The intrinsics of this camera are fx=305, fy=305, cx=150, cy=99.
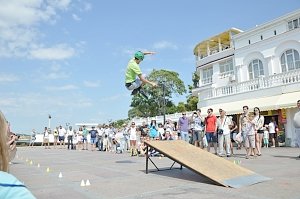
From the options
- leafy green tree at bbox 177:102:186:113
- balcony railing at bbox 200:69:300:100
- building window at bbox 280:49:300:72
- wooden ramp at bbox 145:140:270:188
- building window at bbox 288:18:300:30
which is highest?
building window at bbox 288:18:300:30

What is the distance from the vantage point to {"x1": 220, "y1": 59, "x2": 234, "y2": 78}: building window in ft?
112

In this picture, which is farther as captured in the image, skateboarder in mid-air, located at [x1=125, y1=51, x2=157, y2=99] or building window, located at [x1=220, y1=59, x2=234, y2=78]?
building window, located at [x1=220, y1=59, x2=234, y2=78]

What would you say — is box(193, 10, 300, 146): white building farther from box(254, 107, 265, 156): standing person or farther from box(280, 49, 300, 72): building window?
box(254, 107, 265, 156): standing person

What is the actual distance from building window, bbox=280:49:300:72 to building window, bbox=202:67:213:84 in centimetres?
1183

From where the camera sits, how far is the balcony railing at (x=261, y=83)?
21.4m

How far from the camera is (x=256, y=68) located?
29.2 m

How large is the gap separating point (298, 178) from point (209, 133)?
21.0 feet

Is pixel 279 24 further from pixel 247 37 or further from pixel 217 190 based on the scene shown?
pixel 217 190

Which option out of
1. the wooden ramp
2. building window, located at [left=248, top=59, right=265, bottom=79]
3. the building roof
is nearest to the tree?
the building roof

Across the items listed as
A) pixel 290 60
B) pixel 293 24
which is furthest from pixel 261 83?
pixel 293 24

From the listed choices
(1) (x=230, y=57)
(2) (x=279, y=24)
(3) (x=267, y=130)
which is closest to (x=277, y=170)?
(3) (x=267, y=130)

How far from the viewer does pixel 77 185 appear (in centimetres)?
651

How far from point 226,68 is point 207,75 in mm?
3879

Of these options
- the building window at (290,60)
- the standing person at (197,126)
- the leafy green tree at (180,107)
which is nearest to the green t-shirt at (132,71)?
the standing person at (197,126)
